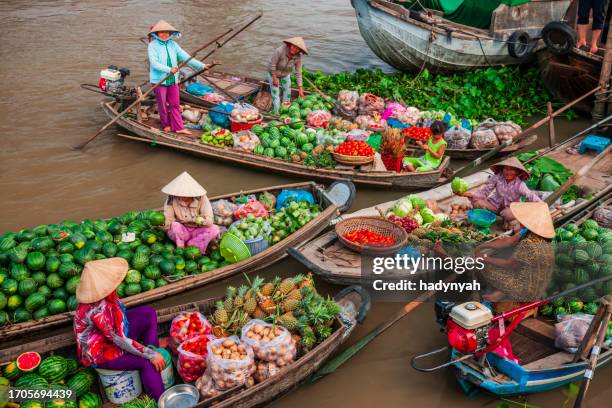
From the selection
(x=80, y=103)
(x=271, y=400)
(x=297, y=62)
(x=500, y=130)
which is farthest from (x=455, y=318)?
(x=80, y=103)

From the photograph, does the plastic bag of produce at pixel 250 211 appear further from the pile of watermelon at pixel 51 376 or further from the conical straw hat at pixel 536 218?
the conical straw hat at pixel 536 218

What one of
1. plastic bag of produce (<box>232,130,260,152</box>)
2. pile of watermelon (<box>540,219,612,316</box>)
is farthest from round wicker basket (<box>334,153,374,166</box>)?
pile of watermelon (<box>540,219,612,316</box>)

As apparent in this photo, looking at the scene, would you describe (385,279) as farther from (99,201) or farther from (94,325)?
(99,201)

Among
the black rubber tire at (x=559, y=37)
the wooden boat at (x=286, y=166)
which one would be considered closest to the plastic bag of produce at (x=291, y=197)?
the wooden boat at (x=286, y=166)

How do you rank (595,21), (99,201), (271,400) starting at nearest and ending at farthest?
(271,400) → (99,201) → (595,21)

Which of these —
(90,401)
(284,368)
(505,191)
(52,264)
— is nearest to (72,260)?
(52,264)

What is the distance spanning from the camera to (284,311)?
4234 millimetres

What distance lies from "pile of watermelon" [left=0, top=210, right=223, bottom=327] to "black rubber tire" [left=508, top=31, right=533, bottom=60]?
7963 millimetres

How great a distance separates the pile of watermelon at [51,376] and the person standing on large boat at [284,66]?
5.60 meters

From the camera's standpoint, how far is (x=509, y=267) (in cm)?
413

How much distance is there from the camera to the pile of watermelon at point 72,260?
14.3ft

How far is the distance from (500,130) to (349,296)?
4411 mm

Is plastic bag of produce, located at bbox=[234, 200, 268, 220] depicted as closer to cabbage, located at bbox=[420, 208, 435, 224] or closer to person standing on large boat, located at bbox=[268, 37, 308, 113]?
cabbage, located at bbox=[420, 208, 435, 224]

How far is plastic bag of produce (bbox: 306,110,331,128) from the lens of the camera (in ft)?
26.1
